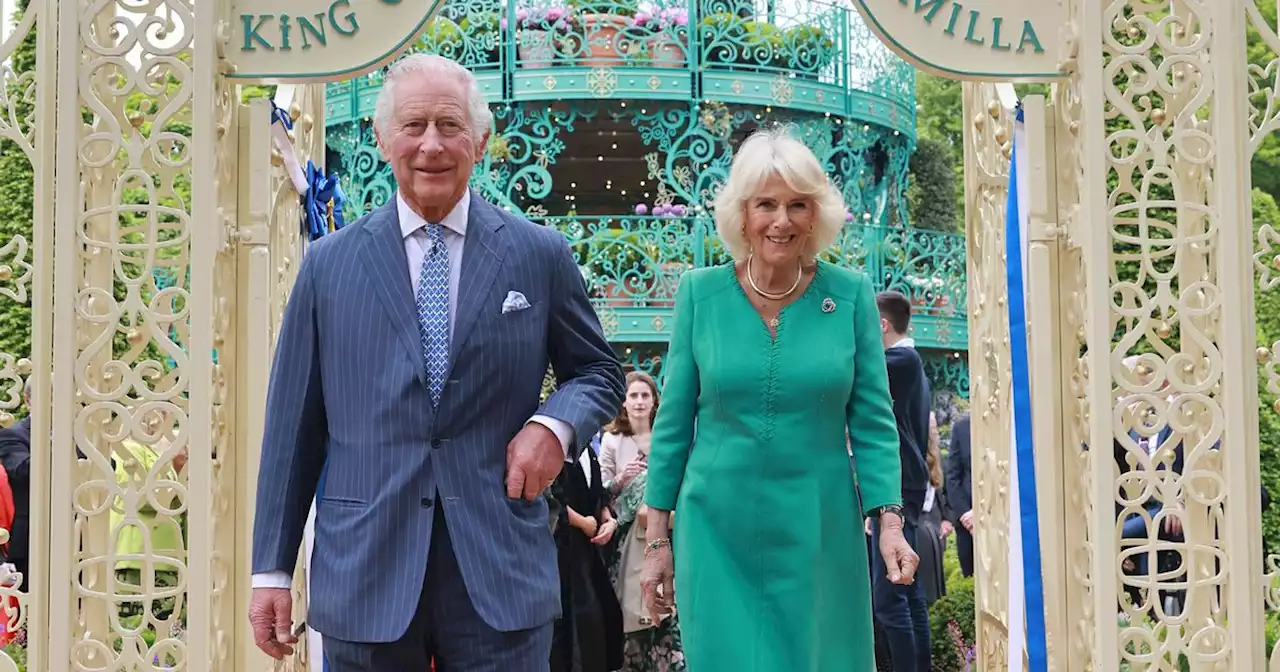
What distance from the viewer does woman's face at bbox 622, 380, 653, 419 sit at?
28.4 feet

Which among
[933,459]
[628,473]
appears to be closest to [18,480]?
[628,473]

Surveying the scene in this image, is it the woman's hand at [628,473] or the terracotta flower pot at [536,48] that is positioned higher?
the terracotta flower pot at [536,48]

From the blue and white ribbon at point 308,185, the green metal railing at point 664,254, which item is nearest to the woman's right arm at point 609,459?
the blue and white ribbon at point 308,185

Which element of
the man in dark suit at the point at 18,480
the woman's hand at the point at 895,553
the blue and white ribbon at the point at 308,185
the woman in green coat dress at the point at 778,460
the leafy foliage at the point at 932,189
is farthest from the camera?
the leafy foliage at the point at 932,189

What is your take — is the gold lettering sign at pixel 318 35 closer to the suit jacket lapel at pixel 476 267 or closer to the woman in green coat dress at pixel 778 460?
the woman in green coat dress at pixel 778 460

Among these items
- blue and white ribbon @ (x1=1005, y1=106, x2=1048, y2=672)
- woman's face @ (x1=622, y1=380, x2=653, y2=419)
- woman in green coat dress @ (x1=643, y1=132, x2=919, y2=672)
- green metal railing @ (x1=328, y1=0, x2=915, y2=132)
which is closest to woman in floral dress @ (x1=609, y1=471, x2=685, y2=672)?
woman's face @ (x1=622, y1=380, x2=653, y2=419)

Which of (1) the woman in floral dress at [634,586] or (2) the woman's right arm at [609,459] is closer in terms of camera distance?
(1) the woman in floral dress at [634,586]

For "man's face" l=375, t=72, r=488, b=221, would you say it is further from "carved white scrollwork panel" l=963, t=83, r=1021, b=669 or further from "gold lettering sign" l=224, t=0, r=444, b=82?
"carved white scrollwork panel" l=963, t=83, r=1021, b=669

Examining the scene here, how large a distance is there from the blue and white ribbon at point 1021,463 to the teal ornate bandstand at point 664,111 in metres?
11.3

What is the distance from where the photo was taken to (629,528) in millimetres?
8070

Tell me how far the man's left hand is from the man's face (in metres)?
0.63

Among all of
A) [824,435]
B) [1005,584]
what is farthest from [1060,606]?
[824,435]

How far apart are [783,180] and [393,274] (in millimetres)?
1393

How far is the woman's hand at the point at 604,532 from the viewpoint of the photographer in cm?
773
